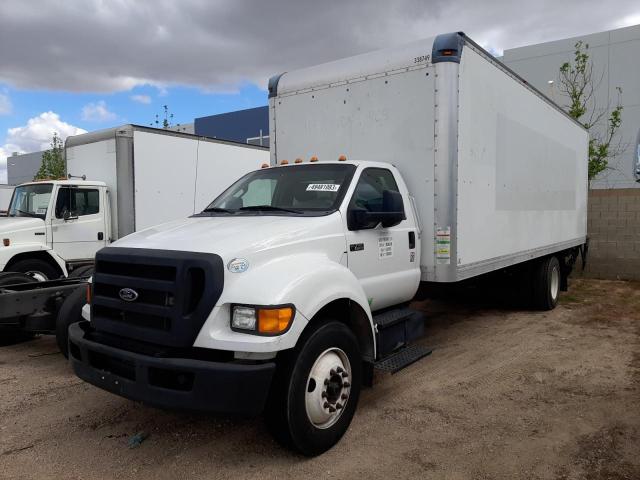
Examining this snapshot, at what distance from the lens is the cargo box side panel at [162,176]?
9078mm

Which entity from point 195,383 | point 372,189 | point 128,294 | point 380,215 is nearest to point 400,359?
point 380,215

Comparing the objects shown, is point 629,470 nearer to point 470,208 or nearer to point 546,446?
point 546,446

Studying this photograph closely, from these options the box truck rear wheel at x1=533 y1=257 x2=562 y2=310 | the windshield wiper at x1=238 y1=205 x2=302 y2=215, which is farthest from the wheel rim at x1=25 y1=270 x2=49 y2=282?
the box truck rear wheel at x1=533 y1=257 x2=562 y2=310

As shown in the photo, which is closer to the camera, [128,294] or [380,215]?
[128,294]

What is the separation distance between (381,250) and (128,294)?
2098 mm

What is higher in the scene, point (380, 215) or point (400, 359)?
point (380, 215)

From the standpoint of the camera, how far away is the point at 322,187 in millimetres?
4406

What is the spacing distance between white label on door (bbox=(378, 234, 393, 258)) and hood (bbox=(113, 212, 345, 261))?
0.51m

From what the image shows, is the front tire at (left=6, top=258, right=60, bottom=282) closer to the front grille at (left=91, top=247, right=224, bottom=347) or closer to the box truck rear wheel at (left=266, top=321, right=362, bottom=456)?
the front grille at (left=91, top=247, right=224, bottom=347)

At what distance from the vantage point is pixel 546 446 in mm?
3645

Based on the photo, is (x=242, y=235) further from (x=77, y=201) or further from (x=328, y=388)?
(x=77, y=201)

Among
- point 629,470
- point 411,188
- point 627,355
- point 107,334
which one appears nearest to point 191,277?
point 107,334

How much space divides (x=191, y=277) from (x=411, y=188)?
265cm

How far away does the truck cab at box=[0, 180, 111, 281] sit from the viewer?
8.13 metres
